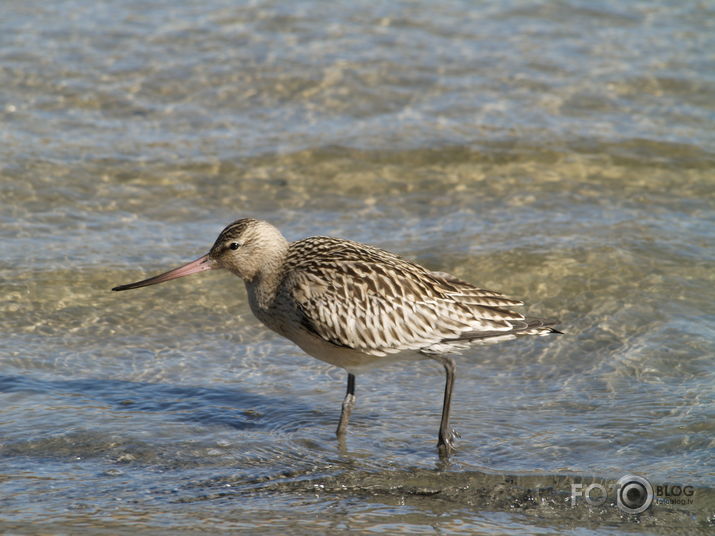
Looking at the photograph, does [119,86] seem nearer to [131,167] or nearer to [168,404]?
[131,167]

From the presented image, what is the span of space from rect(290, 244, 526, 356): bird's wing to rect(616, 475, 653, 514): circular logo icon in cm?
128

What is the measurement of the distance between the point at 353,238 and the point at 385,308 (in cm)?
312

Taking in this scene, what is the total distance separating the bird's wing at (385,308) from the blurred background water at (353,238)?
656 millimetres

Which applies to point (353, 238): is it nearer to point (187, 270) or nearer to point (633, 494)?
point (187, 270)

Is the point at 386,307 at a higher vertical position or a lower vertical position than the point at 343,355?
higher

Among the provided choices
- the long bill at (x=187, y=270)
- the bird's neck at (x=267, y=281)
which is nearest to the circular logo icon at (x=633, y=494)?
the bird's neck at (x=267, y=281)

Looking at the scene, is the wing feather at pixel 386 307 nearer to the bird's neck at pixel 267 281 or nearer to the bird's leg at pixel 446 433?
the bird's neck at pixel 267 281

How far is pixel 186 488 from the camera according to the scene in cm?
629

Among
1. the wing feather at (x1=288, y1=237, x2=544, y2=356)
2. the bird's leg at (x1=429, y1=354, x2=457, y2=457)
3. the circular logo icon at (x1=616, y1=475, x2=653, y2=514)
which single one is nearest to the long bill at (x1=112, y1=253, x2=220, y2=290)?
the wing feather at (x1=288, y1=237, x2=544, y2=356)

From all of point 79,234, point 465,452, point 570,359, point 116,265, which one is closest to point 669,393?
point 570,359

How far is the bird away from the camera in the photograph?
7023 millimetres

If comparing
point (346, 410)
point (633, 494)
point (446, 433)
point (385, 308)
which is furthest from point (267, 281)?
point (633, 494)

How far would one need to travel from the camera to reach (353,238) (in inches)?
400

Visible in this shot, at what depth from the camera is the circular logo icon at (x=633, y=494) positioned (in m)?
6.05
